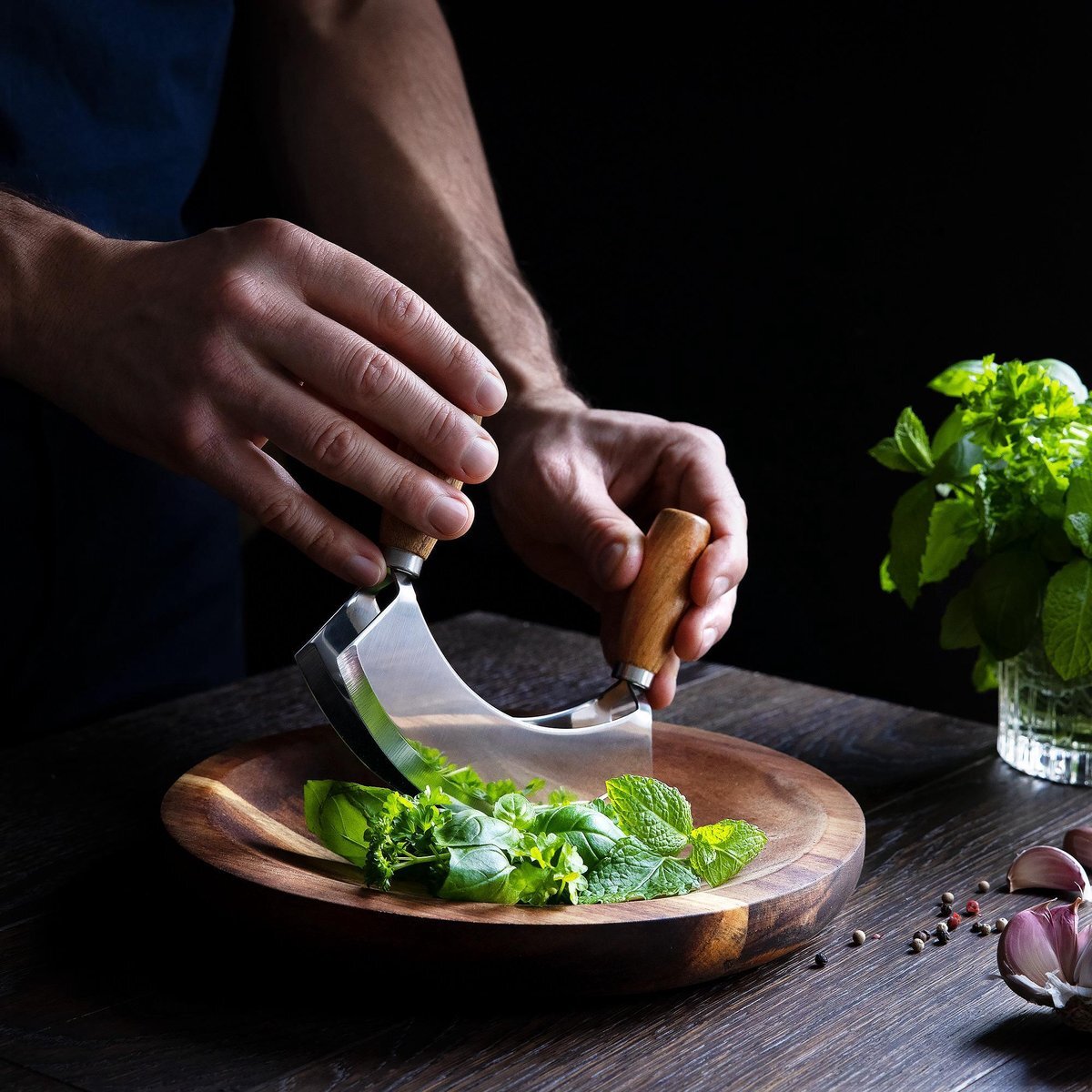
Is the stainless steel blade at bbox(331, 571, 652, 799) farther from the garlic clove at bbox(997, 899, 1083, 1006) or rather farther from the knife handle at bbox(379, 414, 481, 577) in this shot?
the garlic clove at bbox(997, 899, 1083, 1006)

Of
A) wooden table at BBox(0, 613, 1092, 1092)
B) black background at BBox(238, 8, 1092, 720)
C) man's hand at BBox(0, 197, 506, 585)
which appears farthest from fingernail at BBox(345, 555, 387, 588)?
black background at BBox(238, 8, 1092, 720)

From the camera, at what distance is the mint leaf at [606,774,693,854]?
2.73 feet

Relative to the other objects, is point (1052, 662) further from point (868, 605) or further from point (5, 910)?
point (868, 605)

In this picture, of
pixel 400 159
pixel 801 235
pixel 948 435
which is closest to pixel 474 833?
pixel 948 435

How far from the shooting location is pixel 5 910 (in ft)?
2.73

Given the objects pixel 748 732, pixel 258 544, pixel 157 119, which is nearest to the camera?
pixel 748 732

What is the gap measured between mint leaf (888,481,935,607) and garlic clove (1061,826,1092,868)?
242 mm

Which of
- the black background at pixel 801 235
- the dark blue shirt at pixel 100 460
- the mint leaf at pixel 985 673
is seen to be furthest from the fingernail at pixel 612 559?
the black background at pixel 801 235

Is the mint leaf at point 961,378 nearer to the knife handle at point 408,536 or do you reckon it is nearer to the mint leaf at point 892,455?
the mint leaf at point 892,455

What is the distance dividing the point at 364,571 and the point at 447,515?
0.07 m

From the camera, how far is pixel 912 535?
1.10 meters

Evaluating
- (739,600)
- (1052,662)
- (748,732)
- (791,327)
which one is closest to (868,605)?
(739,600)

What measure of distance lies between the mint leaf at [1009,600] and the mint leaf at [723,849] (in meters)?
0.31

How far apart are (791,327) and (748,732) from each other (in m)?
1.26
